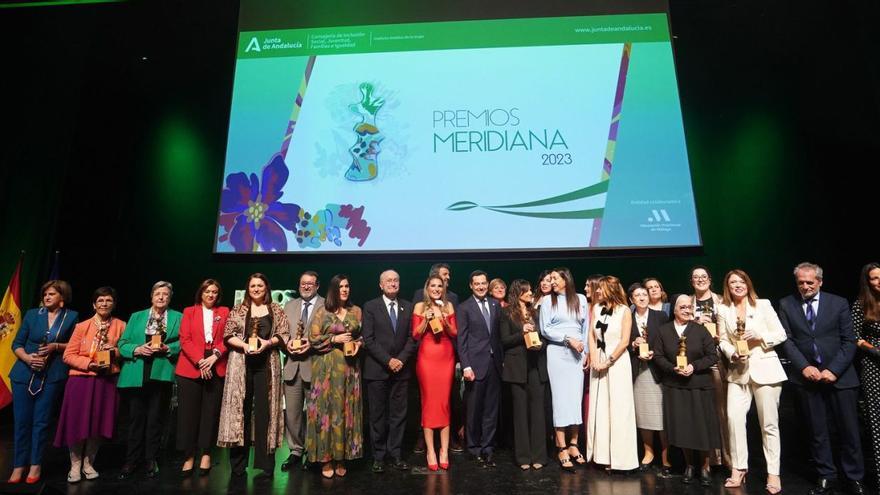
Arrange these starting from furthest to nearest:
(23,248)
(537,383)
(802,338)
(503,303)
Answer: (23,248)
(503,303)
(537,383)
(802,338)

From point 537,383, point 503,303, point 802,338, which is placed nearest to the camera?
point 802,338

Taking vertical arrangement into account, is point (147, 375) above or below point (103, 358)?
below

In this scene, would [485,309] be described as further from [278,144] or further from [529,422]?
[278,144]

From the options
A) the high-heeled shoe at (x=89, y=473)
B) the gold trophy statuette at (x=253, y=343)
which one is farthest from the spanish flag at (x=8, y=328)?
the gold trophy statuette at (x=253, y=343)

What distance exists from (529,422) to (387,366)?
114 centimetres

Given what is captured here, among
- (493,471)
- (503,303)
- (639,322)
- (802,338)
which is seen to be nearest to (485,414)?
(493,471)

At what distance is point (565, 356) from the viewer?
3.60 m

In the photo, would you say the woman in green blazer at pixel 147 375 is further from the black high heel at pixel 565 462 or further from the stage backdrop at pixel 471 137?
the black high heel at pixel 565 462

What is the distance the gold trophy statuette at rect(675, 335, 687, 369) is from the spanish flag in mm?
5597

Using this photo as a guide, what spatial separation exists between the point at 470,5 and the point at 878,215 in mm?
4910

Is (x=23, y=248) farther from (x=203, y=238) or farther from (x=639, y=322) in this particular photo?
(x=639, y=322)

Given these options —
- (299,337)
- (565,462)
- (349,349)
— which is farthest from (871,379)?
(299,337)

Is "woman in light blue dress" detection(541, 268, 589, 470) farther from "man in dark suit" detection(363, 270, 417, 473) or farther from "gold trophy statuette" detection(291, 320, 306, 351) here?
"gold trophy statuette" detection(291, 320, 306, 351)

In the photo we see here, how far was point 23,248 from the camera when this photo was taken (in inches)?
198
